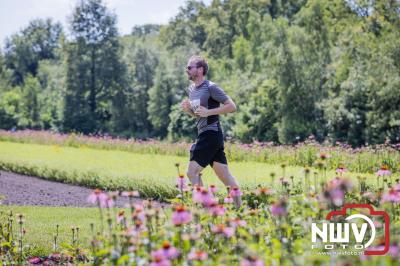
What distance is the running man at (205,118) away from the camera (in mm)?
6250

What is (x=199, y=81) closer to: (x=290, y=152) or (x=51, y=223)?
(x=51, y=223)

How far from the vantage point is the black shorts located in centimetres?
633

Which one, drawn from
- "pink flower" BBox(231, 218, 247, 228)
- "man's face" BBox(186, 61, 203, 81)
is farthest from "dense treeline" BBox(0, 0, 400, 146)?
"pink flower" BBox(231, 218, 247, 228)

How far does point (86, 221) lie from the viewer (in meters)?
7.54

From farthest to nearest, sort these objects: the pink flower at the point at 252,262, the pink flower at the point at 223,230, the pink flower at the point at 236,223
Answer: the pink flower at the point at 236,223 → the pink flower at the point at 223,230 → the pink flower at the point at 252,262

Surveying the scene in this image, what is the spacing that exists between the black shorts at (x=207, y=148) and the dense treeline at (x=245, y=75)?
50.5 feet

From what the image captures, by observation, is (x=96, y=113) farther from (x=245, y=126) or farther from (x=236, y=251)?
(x=236, y=251)

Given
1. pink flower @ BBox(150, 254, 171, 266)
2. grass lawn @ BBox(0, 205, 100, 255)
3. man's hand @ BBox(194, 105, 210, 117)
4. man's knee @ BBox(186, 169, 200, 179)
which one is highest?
man's hand @ BBox(194, 105, 210, 117)

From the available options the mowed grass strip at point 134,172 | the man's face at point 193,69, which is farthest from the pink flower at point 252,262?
the mowed grass strip at point 134,172

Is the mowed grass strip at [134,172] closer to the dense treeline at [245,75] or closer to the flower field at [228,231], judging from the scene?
the flower field at [228,231]

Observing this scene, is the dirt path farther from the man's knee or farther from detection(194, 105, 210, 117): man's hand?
detection(194, 105, 210, 117): man's hand

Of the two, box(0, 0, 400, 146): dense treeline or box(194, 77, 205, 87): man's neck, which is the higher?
box(0, 0, 400, 146): dense treeline

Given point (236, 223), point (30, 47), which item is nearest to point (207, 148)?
point (236, 223)

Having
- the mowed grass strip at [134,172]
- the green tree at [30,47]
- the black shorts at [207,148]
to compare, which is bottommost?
the mowed grass strip at [134,172]
